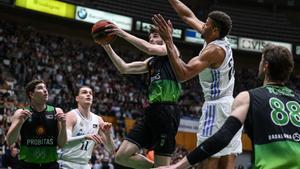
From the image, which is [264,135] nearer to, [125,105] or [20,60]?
[20,60]

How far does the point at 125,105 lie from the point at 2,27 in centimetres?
646

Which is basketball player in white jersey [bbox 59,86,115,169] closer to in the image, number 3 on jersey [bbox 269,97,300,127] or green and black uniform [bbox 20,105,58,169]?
green and black uniform [bbox 20,105,58,169]

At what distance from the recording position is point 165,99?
17.9 ft

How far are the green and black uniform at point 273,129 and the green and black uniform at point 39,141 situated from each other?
12.5ft

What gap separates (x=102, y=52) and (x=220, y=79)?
20.1 m

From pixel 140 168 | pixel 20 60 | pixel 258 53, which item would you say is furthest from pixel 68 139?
pixel 258 53

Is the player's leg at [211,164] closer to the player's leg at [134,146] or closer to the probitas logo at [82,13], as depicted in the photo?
the player's leg at [134,146]

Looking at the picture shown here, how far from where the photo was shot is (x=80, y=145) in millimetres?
6781

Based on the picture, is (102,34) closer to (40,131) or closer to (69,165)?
(40,131)

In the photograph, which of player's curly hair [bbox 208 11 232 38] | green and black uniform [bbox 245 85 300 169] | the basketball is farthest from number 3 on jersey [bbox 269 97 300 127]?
the basketball

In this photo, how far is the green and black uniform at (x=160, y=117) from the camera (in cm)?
539

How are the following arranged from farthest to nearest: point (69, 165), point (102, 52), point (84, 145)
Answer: point (102, 52), point (84, 145), point (69, 165)

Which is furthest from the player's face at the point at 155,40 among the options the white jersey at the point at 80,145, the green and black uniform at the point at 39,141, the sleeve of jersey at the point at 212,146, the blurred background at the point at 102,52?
the blurred background at the point at 102,52

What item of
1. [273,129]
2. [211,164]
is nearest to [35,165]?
[211,164]
